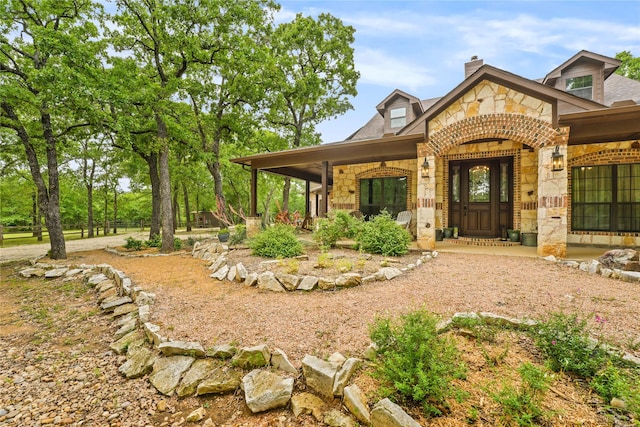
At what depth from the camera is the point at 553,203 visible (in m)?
5.73

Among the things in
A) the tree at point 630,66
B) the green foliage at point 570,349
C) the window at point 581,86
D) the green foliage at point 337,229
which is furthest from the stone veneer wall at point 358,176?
the tree at point 630,66

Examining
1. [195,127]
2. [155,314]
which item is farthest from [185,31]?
[155,314]

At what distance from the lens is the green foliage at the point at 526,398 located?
1536 mm

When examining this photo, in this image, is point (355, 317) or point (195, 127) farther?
point (195, 127)

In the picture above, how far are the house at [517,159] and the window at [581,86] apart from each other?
24 millimetres

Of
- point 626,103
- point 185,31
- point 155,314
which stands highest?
point 185,31

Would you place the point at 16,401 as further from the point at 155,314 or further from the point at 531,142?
the point at 531,142

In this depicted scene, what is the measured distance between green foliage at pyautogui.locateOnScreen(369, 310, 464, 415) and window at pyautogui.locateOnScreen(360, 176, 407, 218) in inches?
285

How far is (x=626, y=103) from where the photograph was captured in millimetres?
6023

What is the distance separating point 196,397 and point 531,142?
7.37m

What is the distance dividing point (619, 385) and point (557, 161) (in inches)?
214

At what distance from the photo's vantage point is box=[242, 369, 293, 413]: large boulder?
6.40ft

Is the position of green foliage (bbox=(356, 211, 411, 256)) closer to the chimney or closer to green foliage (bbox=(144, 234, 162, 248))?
the chimney

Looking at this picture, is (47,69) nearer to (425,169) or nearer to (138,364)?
(138,364)
